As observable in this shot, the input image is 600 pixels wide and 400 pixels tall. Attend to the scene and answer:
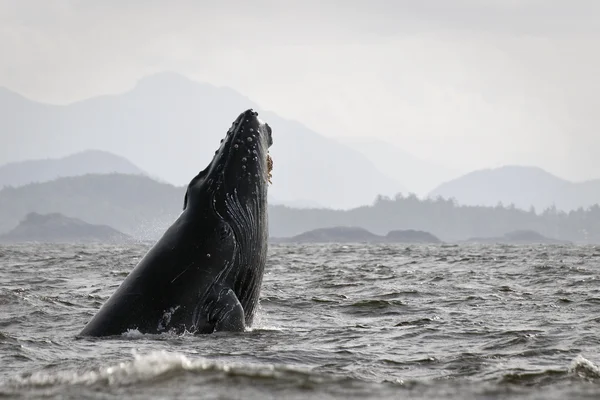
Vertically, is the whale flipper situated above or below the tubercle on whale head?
below

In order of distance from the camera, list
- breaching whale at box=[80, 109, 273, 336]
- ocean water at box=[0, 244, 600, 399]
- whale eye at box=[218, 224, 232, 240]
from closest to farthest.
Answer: ocean water at box=[0, 244, 600, 399] → breaching whale at box=[80, 109, 273, 336] → whale eye at box=[218, 224, 232, 240]

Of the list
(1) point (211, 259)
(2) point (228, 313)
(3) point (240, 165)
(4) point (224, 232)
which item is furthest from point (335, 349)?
(3) point (240, 165)

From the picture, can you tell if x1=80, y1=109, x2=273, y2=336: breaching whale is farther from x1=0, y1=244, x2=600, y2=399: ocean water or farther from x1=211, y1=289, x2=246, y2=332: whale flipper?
x1=0, y1=244, x2=600, y2=399: ocean water

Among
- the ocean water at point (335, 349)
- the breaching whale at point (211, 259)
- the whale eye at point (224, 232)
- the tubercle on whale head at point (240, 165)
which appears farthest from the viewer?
the tubercle on whale head at point (240, 165)

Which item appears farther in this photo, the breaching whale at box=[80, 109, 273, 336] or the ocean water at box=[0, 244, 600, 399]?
the breaching whale at box=[80, 109, 273, 336]

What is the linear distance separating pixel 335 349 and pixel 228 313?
0.97 metres

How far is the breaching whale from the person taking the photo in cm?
735

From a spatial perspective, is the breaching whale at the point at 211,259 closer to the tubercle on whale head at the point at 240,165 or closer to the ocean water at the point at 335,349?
the tubercle on whale head at the point at 240,165

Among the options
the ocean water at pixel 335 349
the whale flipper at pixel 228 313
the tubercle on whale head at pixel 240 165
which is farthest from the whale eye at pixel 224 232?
the ocean water at pixel 335 349

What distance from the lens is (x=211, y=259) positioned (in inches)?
302

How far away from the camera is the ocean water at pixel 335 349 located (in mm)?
4793

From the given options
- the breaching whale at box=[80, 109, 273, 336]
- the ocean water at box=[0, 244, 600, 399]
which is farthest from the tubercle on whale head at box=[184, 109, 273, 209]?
the ocean water at box=[0, 244, 600, 399]

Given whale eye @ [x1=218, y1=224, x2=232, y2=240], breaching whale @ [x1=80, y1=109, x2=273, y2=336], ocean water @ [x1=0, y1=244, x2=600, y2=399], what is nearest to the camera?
ocean water @ [x1=0, y1=244, x2=600, y2=399]

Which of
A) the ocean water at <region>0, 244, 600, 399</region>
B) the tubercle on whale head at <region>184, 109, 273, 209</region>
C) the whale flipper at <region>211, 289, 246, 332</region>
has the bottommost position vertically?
the ocean water at <region>0, 244, 600, 399</region>
